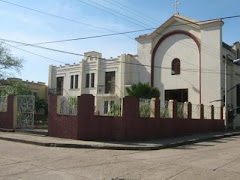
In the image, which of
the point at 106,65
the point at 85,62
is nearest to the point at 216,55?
the point at 106,65

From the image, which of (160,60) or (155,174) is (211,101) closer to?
(160,60)

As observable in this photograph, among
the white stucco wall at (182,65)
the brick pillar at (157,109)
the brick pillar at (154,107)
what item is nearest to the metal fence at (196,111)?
the brick pillar at (157,109)

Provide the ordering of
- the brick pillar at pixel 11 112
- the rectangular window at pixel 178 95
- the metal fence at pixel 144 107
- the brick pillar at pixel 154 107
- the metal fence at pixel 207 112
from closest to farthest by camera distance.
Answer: the metal fence at pixel 144 107
the brick pillar at pixel 154 107
the brick pillar at pixel 11 112
the metal fence at pixel 207 112
the rectangular window at pixel 178 95

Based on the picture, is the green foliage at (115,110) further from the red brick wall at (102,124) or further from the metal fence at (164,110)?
the metal fence at (164,110)

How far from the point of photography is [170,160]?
11.4 metres

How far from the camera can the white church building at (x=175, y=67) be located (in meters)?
33.0

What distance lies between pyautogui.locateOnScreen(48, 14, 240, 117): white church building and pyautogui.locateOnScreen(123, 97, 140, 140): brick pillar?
579 inches

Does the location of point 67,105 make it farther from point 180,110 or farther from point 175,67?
point 175,67

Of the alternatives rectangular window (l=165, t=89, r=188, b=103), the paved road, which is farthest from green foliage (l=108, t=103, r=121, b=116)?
rectangular window (l=165, t=89, r=188, b=103)

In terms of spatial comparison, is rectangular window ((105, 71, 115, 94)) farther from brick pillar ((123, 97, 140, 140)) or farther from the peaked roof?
brick pillar ((123, 97, 140, 140))

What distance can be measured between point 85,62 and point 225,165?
33.1 m

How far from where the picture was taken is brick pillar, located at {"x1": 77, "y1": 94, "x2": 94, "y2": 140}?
1600 cm

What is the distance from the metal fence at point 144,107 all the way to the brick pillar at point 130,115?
60cm

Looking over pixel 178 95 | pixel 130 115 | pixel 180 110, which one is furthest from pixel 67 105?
pixel 178 95
